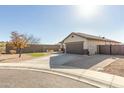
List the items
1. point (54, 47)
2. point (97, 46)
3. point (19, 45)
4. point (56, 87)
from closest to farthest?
point (56, 87) → point (19, 45) → point (97, 46) → point (54, 47)

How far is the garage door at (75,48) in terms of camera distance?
80.1 feet

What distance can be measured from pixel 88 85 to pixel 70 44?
64.5 ft

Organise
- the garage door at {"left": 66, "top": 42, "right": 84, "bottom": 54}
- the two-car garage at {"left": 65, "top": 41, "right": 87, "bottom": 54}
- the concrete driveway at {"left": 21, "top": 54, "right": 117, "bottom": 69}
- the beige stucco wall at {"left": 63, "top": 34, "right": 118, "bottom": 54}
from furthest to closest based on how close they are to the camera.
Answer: the garage door at {"left": 66, "top": 42, "right": 84, "bottom": 54}
the two-car garage at {"left": 65, "top": 41, "right": 87, "bottom": 54}
the beige stucco wall at {"left": 63, "top": 34, "right": 118, "bottom": 54}
the concrete driveway at {"left": 21, "top": 54, "right": 117, "bottom": 69}

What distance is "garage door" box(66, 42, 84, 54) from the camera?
80.1ft

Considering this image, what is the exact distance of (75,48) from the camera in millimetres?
25500

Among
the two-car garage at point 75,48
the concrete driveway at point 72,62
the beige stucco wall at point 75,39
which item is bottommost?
the concrete driveway at point 72,62

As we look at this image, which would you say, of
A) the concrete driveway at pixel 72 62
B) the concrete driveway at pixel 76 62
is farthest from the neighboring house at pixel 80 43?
the concrete driveway at pixel 76 62

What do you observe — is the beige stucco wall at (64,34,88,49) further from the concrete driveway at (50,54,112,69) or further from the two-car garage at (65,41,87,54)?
the concrete driveway at (50,54,112,69)

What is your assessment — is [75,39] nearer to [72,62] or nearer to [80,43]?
[80,43]

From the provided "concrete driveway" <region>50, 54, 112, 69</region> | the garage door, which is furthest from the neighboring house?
"concrete driveway" <region>50, 54, 112, 69</region>

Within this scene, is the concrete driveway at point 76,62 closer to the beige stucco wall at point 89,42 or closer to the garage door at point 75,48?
the beige stucco wall at point 89,42
